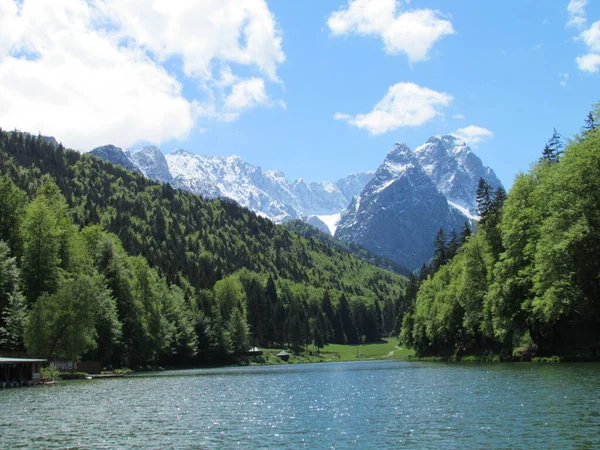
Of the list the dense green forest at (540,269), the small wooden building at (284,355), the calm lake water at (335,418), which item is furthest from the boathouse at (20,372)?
the small wooden building at (284,355)

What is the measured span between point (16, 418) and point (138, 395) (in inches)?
649

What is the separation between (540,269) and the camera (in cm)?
6234

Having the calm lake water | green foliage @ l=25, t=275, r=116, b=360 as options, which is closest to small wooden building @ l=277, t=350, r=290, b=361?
green foliage @ l=25, t=275, r=116, b=360

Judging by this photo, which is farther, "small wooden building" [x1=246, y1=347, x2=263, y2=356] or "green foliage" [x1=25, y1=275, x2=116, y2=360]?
"small wooden building" [x1=246, y1=347, x2=263, y2=356]

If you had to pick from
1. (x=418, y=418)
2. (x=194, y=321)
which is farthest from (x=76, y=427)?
(x=194, y=321)

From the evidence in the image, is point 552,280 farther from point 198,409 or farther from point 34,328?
point 34,328

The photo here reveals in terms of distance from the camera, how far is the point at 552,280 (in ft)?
199

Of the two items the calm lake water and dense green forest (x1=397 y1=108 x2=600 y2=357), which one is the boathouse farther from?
dense green forest (x1=397 y1=108 x2=600 y2=357)

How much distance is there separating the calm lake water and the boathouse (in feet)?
57.1

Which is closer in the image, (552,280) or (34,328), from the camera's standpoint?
(552,280)

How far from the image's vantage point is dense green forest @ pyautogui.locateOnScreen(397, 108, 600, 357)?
58688 mm

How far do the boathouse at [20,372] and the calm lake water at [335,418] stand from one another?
17.4 metres

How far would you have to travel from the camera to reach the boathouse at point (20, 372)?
66.9 metres

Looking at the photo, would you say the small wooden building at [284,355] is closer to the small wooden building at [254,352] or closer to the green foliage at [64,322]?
the small wooden building at [254,352]
